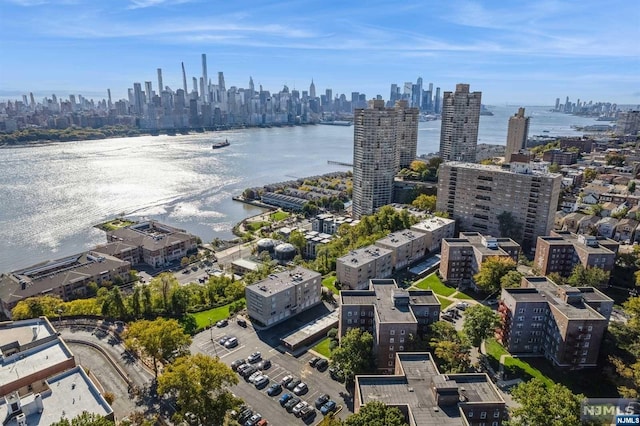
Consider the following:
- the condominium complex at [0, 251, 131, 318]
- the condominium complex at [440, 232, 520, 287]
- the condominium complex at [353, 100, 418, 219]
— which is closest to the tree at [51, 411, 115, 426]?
the condominium complex at [0, 251, 131, 318]

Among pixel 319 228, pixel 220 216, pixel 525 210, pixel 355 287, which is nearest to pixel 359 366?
pixel 355 287

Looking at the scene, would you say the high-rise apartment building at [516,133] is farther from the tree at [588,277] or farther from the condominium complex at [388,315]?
the condominium complex at [388,315]

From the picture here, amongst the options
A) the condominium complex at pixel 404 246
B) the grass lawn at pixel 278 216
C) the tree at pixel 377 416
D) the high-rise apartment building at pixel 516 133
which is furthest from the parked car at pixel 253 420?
the high-rise apartment building at pixel 516 133

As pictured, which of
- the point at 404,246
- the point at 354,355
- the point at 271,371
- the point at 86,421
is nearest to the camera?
the point at 86,421

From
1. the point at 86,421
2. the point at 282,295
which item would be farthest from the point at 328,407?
the point at 86,421

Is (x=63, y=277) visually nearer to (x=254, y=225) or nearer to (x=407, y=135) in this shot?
(x=254, y=225)

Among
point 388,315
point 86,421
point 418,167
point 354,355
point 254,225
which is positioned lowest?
point 254,225
